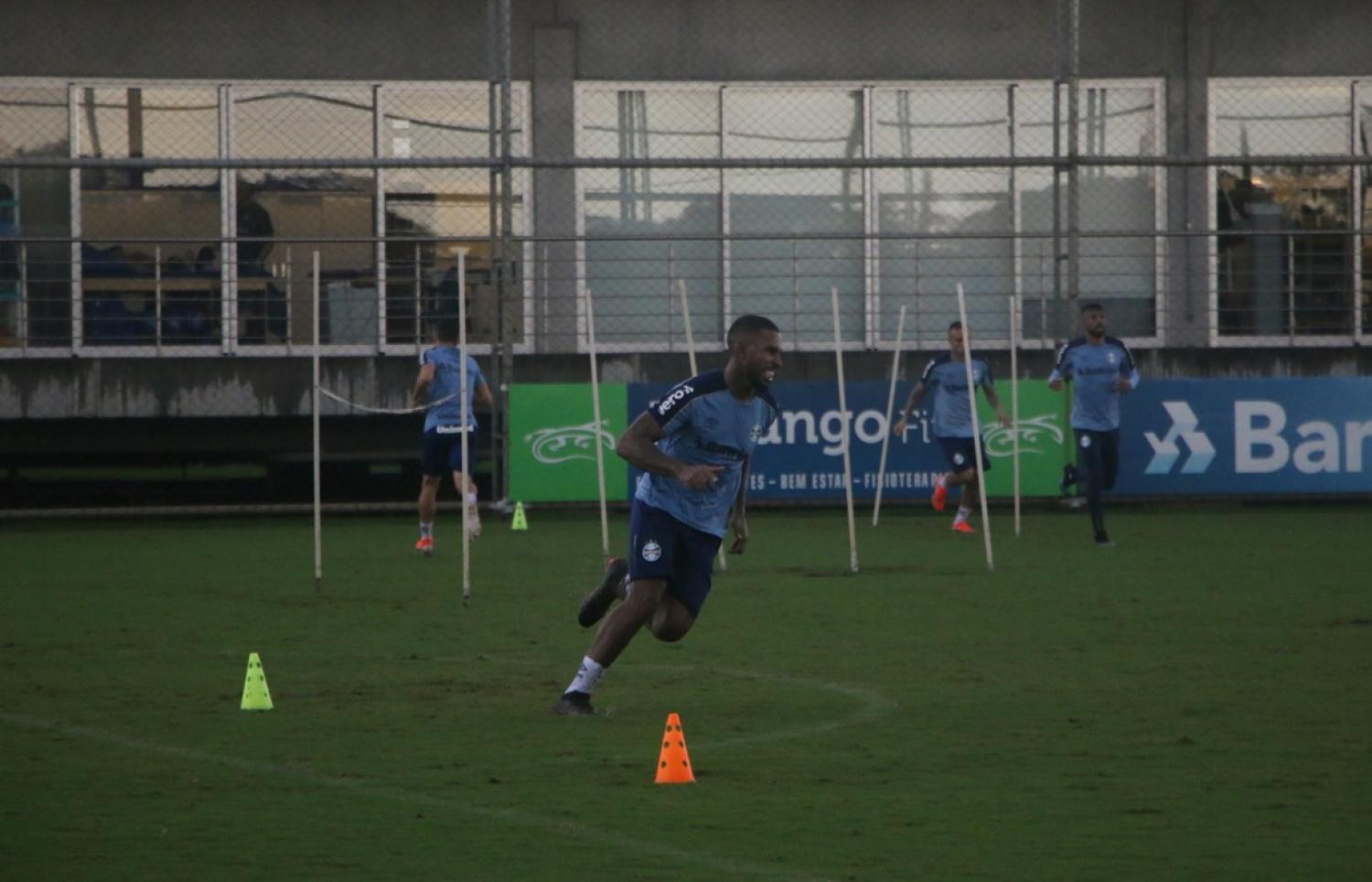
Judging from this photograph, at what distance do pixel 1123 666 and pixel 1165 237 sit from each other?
53.0ft

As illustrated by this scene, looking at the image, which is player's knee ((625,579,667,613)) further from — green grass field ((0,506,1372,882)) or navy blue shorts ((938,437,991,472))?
navy blue shorts ((938,437,991,472))

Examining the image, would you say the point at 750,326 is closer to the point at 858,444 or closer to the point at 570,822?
the point at 570,822

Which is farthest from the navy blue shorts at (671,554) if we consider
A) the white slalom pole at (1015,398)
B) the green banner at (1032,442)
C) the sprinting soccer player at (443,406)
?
the green banner at (1032,442)

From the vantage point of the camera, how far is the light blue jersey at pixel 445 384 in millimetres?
18875

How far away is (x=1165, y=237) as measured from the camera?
2630 cm

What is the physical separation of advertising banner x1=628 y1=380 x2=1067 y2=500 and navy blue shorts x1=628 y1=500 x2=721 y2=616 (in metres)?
12.7

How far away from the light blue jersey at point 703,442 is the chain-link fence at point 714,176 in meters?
14.5

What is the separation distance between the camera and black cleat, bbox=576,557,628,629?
33.1 ft

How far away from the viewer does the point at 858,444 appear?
22.4 m

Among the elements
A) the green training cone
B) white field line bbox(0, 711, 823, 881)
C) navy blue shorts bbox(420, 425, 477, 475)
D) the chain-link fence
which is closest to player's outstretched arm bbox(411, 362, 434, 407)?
navy blue shorts bbox(420, 425, 477, 475)

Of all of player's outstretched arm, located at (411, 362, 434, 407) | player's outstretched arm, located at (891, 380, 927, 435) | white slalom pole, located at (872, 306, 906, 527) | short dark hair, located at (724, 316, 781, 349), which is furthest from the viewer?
player's outstretched arm, located at (891, 380, 927, 435)

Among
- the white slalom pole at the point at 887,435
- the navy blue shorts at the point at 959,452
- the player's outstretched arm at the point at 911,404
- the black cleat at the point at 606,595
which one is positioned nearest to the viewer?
the black cleat at the point at 606,595

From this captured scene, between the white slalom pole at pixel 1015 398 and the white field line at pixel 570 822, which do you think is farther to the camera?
the white slalom pole at pixel 1015 398

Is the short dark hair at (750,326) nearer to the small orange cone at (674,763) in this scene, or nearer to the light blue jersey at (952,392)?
the small orange cone at (674,763)
